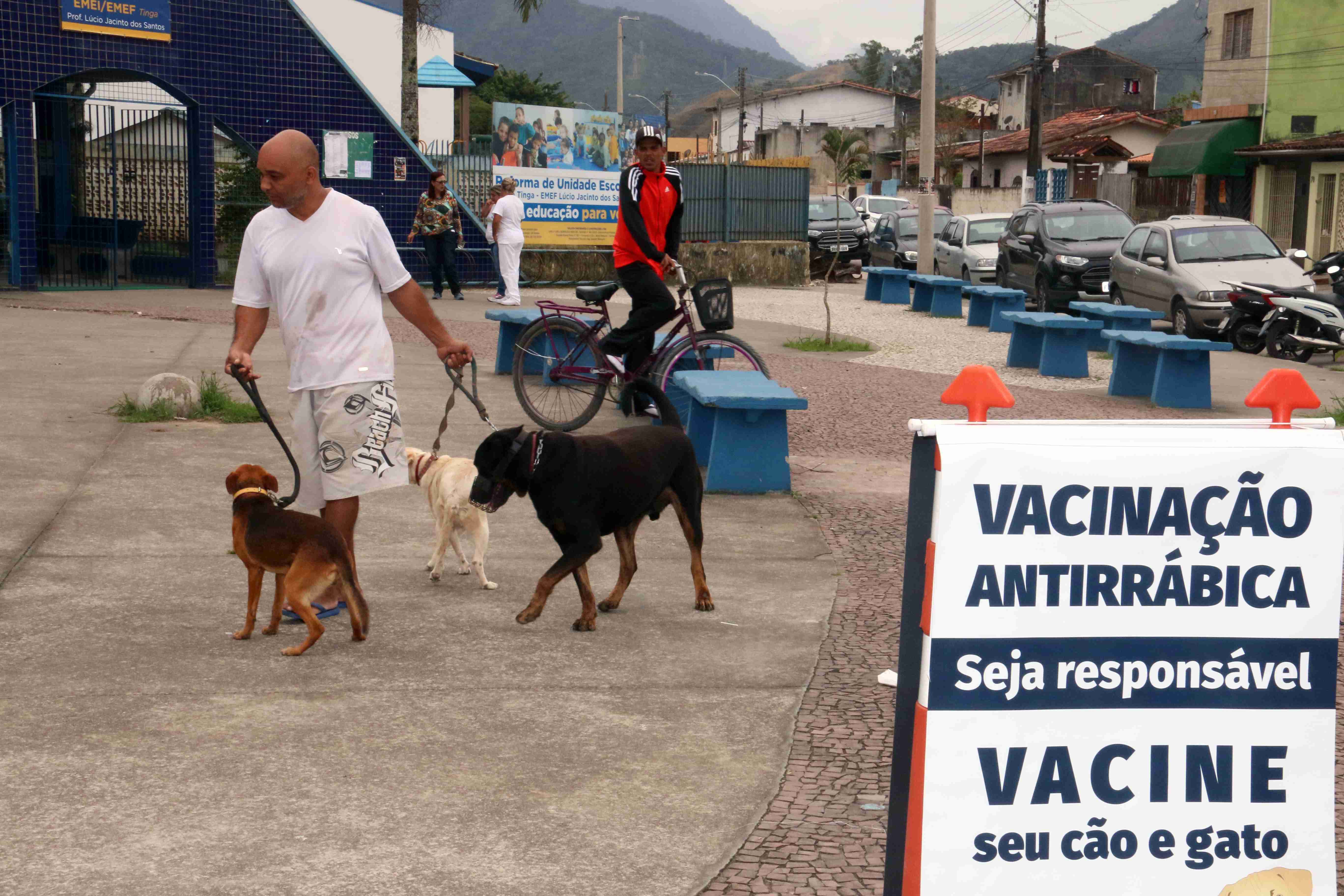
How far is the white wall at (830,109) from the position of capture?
306ft

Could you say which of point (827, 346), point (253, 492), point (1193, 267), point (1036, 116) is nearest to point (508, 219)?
point (827, 346)

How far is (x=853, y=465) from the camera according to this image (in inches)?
363

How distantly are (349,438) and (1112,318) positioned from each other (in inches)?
473

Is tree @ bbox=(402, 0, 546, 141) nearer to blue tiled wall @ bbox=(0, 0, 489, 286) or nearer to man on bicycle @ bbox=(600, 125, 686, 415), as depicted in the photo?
blue tiled wall @ bbox=(0, 0, 489, 286)

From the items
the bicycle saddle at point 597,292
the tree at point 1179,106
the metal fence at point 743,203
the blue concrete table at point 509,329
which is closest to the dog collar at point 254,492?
the bicycle saddle at point 597,292

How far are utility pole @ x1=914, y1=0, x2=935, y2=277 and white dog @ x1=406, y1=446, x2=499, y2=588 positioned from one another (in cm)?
1939

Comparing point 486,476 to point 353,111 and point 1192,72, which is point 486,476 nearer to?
point 353,111

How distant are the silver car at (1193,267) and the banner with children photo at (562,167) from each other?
7.84 metres

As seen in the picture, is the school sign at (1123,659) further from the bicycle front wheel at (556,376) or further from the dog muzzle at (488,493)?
the bicycle front wheel at (556,376)

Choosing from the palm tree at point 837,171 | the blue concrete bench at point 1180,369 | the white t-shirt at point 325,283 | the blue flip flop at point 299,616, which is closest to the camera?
the white t-shirt at point 325,283

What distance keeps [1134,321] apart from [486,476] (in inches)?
548

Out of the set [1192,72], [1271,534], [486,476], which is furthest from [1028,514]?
[1192,72]

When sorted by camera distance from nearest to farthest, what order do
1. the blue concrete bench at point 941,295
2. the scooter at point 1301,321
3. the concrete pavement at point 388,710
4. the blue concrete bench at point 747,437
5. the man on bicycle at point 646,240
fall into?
1. the concrete pavement at point 388,710
2. the blue concrete bench at point 747,437
3. the man on bicycle at point 646,240
4. the scooter at point 1301,321
5. the blue concrete bench at point 941,295

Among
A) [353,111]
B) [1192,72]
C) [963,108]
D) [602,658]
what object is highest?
[1192,72]
